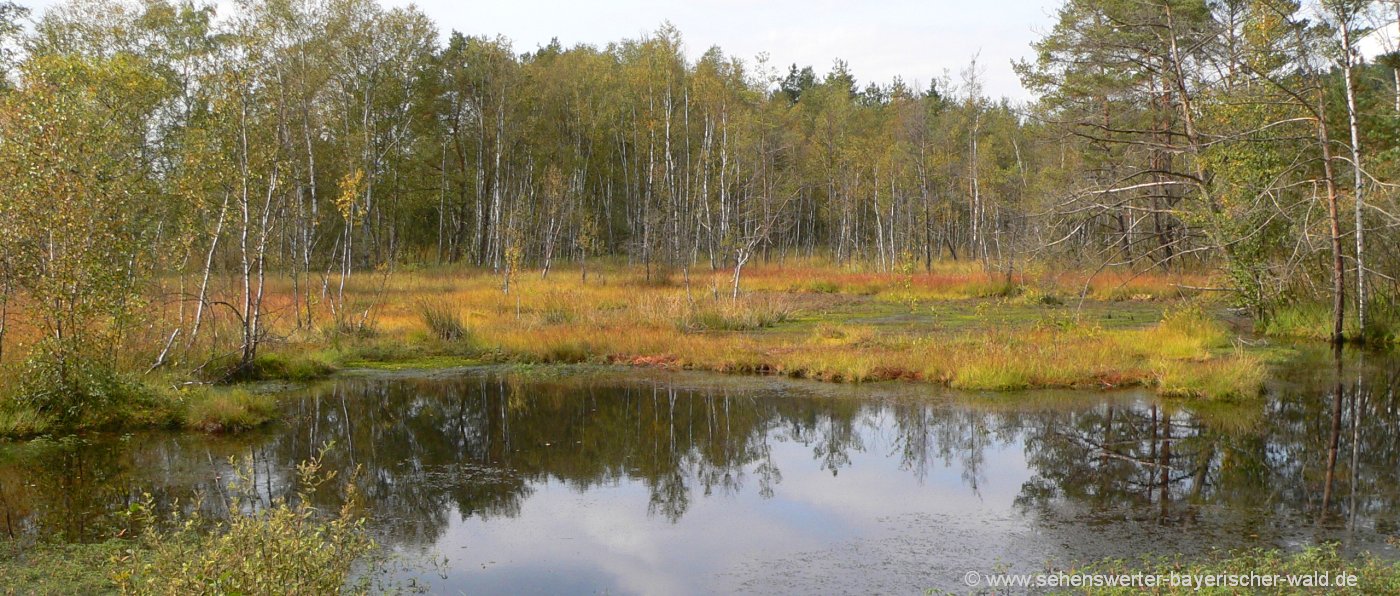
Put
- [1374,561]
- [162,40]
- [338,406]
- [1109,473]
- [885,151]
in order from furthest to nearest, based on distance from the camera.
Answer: [885,151] < [162,40] < [338,406] < [1109,473] < [1374,561]

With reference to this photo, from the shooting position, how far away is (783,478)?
10.1 metres

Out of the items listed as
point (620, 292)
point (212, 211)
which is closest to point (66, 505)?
point (212, 211)

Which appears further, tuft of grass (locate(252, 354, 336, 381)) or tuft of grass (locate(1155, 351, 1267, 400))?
tuft of grass (locate(252, 354, 336, 381))

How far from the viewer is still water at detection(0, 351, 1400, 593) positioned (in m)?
7.35

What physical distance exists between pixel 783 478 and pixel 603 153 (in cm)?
3819

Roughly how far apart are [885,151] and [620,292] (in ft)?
73.9

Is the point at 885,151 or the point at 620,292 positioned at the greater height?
the point at 885,151

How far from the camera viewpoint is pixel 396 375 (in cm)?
1653

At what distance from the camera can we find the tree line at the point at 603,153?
12516mm

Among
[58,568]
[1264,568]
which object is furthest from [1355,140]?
[58,568]

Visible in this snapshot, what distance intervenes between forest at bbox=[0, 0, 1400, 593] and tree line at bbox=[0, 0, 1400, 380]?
102mm

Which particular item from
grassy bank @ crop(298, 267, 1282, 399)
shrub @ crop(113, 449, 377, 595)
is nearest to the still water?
grassy bank @ crop(298, 267, 1282, 399)

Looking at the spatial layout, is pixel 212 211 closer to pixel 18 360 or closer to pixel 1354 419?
pixel 18 360

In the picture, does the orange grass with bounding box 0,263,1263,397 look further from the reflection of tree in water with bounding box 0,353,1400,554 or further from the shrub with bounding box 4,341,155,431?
the shrub with bounding box 4,341,155,431
